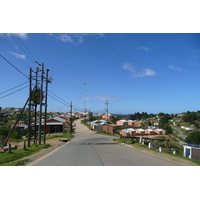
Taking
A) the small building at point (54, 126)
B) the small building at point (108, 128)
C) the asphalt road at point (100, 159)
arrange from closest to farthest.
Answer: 1. the asphalt road at point (100, 159)
2. the small building at point (54, 126)
3. the small building at point (108, 128)

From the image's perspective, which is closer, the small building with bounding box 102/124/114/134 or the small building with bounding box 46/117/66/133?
the small building with bounding box 46/117/66/133

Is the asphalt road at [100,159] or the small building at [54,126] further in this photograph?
the small building at [54,126]

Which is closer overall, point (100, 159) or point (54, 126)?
point (100, 159)

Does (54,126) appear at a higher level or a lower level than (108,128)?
higher

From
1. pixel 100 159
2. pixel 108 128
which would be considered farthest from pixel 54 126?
pixel 100 159

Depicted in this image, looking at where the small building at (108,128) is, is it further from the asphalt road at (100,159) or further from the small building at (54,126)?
the asphalt road at (100,159)

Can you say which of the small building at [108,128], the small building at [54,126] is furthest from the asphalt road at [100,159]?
the small building at [108,128]

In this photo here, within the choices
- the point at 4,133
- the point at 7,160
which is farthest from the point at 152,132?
the point at 7,160

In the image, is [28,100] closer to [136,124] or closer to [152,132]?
[152,132]

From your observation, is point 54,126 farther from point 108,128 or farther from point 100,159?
point 100,159

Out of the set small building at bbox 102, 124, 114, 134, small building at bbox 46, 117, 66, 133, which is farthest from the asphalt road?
small building at bbox 102, 124, 114, 134

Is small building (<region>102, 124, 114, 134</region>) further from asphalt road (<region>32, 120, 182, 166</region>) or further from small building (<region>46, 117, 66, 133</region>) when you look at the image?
asphalt road (<region>32, 120, 182, 166</region>)

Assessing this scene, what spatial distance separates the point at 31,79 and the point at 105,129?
41.9 meters

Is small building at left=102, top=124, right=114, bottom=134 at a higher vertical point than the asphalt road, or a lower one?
lower
